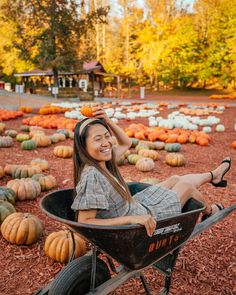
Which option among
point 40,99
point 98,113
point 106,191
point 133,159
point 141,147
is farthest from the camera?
point 40,99

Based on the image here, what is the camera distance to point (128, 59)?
4234cm

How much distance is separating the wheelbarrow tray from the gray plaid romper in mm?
173

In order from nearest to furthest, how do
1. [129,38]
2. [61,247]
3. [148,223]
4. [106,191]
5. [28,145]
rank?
[148,223]
[106,191]
[61,247]
[28,145]
[129,38]

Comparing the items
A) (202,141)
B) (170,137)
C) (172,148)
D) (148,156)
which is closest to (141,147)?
(148,156)

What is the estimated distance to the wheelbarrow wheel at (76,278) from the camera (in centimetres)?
199

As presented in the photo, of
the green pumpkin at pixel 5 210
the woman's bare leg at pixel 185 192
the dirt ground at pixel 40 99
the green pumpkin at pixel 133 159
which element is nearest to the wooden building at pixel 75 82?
the dirt ground at pixel 40 99

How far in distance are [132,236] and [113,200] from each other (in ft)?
1.28

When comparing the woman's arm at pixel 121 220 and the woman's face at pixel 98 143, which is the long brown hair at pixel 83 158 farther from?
the woman's arm at pixel 121 220

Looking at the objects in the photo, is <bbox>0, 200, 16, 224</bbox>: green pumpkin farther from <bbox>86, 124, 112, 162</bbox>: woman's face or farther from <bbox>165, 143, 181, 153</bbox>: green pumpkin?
<bbox>165, 143, 181, 153</bbox>: green pumpkin

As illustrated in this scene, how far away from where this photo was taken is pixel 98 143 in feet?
7.30

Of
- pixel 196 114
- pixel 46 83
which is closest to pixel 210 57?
pixel 46 83

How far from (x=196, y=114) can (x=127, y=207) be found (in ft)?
43.9

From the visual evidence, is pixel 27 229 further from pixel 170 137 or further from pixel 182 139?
pixel 182 139

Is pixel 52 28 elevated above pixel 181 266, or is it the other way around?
pixel 52 28
